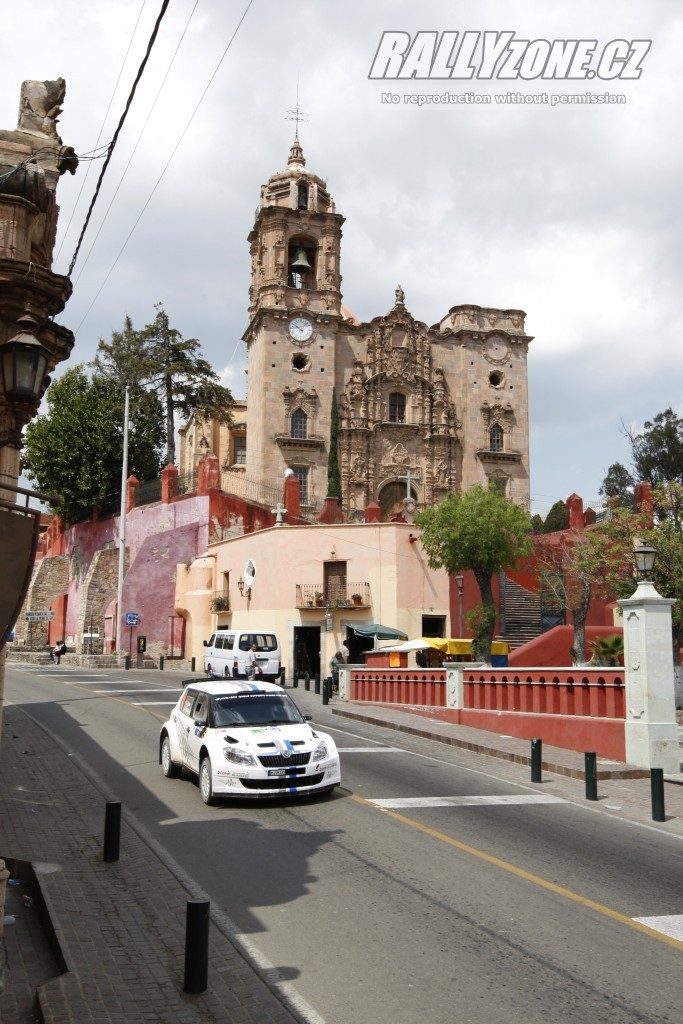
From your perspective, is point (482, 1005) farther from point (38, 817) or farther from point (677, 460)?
point (677, 460)

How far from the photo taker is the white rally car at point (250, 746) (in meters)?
11.4

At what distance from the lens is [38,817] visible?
11.3 metres

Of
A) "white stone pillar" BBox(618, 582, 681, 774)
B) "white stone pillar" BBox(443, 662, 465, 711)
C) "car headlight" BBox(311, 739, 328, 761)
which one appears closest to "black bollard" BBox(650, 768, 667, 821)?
"white stone pillar" BBox(618, 582, 681, 774)

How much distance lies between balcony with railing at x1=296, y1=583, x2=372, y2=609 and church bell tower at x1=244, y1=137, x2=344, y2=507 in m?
13.0

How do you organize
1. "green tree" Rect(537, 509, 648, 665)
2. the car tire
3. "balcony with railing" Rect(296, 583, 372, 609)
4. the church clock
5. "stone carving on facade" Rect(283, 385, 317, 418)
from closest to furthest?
the car tire < "green tree" Rect(537, 509, 648, 665) < "balcony with railing" Rect(296, 583, 372, 609) < "stone carving on facade" Rect(283, 385, 317, 418) < the church clock

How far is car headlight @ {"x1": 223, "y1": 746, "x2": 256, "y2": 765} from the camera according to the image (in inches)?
450

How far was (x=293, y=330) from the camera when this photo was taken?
52406mm

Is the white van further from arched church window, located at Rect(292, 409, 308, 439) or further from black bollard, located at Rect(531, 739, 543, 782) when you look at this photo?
arched church window, located at Rect(292, 409, 308, 439)

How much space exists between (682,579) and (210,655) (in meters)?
17.2

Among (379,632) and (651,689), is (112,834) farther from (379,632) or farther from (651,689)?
(379,632)

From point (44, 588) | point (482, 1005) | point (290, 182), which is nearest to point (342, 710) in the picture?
point (482, 1005)

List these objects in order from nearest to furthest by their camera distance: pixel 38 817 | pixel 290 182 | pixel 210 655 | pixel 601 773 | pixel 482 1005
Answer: pixel 482 1005, pixel 38 817, pixel 601 773, pixel 210 655, pixel 290 182

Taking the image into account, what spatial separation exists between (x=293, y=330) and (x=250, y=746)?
142 ft

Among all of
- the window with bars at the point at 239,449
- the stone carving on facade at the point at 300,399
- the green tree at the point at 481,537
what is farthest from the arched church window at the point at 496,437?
the green tree at the point at 481,537
